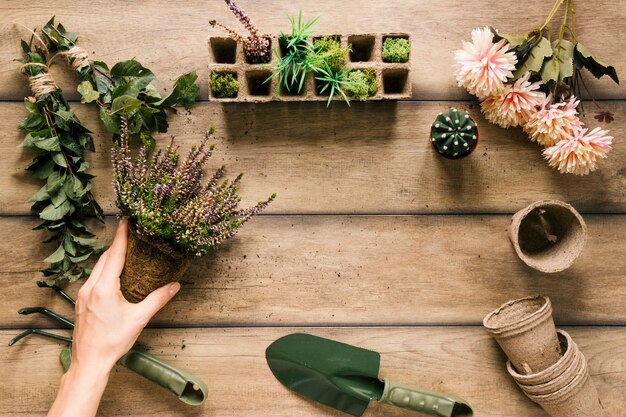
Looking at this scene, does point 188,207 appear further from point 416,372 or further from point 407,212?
point 416,372

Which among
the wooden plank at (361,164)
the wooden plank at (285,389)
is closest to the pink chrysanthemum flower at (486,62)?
the wooden plank at (361,164)

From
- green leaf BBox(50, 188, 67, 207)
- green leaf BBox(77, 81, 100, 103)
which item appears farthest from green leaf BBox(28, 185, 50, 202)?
green leaf BBox(77, 81, 100, 103)

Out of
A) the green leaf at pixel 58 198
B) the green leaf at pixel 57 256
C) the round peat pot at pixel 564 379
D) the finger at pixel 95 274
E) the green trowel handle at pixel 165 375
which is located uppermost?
the green leaf at pixel 58 198

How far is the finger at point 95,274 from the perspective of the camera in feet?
3.82

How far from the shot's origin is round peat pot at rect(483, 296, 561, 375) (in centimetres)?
113

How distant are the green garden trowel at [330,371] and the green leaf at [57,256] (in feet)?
1.77

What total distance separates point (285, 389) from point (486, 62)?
2.96 feet

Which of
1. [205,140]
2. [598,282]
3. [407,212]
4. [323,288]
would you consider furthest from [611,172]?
[205,140]

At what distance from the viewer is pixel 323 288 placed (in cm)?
126

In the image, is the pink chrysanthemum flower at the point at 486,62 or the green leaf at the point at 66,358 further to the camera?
the green leaf at the point at 66,358

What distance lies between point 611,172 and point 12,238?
4.87 feet

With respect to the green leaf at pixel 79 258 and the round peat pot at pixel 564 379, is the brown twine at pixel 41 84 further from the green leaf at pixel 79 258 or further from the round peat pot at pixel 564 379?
the round peat pot at pixel 564 379

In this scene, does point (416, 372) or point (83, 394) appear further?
point (416, 372)

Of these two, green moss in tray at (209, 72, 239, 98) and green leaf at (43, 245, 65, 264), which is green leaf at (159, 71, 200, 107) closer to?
green moss in tray at (209, 72, 239, 98)
